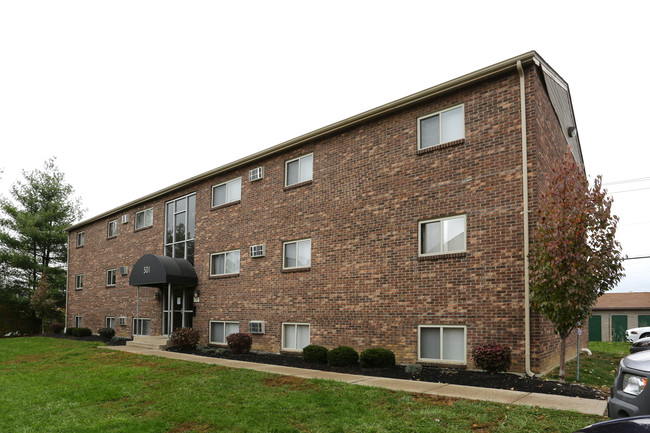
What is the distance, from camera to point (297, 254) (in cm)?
1541

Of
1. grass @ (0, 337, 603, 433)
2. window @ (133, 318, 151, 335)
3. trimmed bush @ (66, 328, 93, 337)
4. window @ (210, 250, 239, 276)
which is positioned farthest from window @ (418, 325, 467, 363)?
trimmed bush @ (66, 328, 93, 337)

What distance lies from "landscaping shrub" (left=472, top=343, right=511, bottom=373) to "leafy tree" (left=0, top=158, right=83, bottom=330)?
99.3 feet

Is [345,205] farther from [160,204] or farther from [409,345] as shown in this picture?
[160,204]

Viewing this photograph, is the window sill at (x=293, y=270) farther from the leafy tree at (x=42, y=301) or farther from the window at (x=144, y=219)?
the leafy tree at (x=42, y=301)

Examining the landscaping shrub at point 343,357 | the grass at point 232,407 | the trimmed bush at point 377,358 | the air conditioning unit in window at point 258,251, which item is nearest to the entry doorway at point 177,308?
the air conditioning unit in window at point 258,251

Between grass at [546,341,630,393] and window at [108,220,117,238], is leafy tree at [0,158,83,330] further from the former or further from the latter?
grass at [546,341,630,393]

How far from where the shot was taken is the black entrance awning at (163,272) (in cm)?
1858

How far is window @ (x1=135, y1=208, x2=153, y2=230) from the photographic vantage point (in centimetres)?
2320

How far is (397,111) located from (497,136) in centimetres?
299

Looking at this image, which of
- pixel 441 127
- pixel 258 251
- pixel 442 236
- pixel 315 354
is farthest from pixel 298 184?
pixel 442 236

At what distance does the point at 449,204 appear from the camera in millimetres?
11547

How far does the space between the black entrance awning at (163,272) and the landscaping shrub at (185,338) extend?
1.96 meters

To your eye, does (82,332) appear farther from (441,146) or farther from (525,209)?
(525,209)

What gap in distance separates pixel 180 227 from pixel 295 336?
8608 mm
